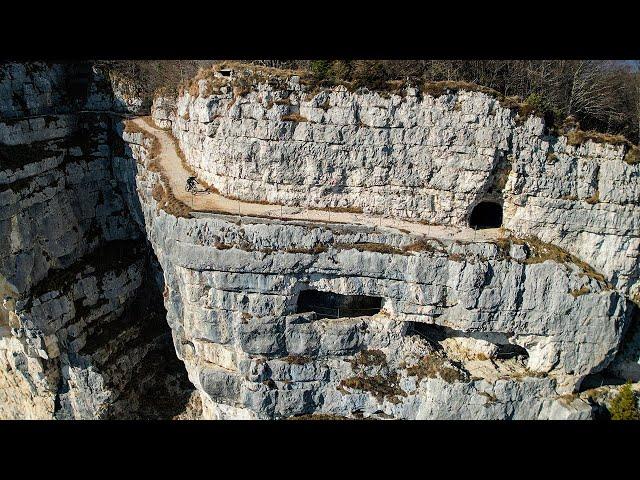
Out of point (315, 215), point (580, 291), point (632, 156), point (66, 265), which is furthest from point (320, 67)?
point (66, 265)

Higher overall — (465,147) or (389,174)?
(465,147)

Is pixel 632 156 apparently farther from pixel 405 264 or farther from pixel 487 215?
pixel 405 264

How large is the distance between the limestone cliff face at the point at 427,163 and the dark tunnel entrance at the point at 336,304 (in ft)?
14.4

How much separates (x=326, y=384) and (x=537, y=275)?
430 inches

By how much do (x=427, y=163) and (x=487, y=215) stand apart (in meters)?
5.55

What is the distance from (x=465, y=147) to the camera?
→ 22.0m

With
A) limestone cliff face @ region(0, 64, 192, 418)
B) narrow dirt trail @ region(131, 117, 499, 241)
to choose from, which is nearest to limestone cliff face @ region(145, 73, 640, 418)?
narrow dirt trail @ region(131, 117, 499, 241)

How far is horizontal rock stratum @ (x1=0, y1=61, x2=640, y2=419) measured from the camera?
21609mm

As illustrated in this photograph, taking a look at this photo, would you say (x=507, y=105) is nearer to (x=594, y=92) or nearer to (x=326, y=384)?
(x=594, y=92)

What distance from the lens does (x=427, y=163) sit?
22.6m

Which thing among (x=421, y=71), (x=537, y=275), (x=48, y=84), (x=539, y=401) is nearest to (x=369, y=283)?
(x=537, y=275)

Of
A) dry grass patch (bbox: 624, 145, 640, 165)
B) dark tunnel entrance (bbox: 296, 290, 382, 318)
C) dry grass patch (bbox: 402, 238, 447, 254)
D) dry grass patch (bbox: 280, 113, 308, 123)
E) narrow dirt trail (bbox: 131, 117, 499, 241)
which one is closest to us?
dry grass patch (bbox: 624, 145, 640, 165)

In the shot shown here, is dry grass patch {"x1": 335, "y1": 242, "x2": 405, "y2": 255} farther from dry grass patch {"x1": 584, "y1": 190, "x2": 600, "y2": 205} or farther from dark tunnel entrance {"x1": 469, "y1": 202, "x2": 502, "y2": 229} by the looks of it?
dry grass patch {"x1": 584, "y1": 190, "x2": 600, "y2": 205}

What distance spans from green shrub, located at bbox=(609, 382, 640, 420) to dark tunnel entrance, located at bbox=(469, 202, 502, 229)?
9.44 meters
